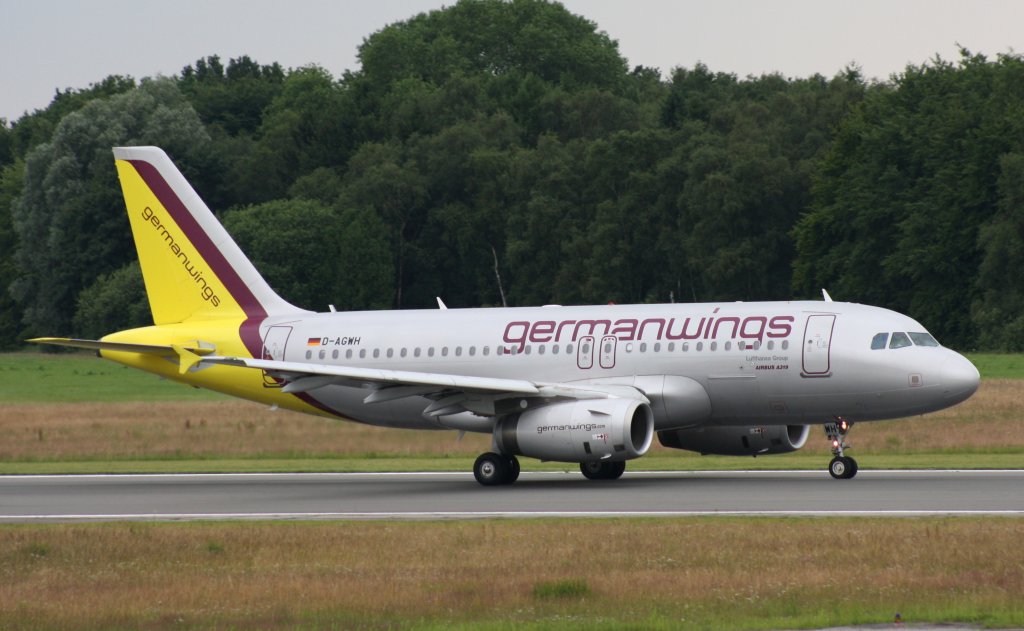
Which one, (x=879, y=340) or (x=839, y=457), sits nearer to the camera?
(x=839, y=457)

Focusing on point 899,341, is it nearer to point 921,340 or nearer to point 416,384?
point 921,340

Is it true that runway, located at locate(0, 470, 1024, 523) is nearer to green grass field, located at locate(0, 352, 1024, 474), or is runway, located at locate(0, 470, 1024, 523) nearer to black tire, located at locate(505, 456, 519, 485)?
black tire, located at locate(505, 456, 519, 485)

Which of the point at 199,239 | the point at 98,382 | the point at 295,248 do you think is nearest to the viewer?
the point at 199,239

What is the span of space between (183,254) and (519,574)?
22330mm

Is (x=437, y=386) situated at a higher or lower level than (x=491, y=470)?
higher

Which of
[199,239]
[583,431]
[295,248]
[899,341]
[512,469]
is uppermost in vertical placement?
[295,248]

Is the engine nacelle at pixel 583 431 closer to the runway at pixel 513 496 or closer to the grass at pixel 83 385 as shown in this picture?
the runway at pixel 513 496

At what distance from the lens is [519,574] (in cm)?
1939

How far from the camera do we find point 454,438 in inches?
1793

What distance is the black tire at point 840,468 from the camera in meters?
32.2

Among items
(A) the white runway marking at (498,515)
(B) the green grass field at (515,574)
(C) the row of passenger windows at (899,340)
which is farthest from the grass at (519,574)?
(C) the row of passenger windows at (899,340)

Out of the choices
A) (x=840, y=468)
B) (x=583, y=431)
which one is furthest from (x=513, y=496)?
(x=840, y=468)

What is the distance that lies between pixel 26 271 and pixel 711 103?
159 ft

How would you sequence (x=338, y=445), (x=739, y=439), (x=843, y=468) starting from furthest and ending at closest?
(x=338, y=445) < (x=739, y=439) < (x=843, y=468)
